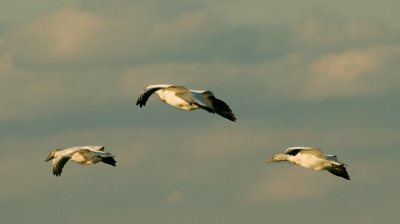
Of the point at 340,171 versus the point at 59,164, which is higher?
the point at 59,164

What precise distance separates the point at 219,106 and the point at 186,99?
63.4 inches

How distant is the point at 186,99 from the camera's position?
65688 millimetres

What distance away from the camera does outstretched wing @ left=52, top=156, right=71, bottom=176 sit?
75.0 meters

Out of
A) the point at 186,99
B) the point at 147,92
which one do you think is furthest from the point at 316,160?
the point at 147,92

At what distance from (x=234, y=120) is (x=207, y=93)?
5.43 feet

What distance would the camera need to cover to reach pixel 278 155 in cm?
7956

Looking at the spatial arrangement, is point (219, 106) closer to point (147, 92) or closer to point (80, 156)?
point (147, 92)

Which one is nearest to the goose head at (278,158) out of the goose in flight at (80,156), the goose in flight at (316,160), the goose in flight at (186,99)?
the goose in flight at (316,160)

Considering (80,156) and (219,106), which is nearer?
(219,106)

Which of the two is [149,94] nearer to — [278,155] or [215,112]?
[215,112]

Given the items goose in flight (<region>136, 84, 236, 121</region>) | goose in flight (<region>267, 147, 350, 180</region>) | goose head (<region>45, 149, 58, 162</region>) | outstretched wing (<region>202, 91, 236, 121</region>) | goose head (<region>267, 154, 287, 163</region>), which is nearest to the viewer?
goose in flight (<region>136, 84, 236, 121</region>)

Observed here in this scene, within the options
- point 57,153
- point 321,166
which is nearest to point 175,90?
point 321,166

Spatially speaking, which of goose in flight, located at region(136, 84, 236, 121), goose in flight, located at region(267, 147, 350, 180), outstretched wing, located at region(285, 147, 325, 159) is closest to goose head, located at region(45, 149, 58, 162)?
goose in flight, located at region(267, 147, 350, 180)

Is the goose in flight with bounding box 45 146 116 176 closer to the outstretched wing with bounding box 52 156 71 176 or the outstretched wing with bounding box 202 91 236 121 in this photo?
the outstretched wing with bounding box 52 156 71 176
